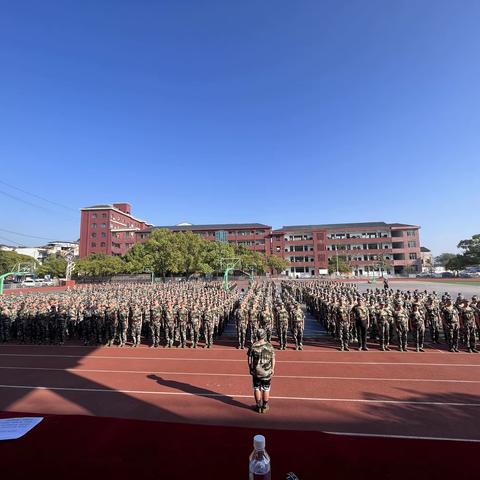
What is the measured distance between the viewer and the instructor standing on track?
19.4ft

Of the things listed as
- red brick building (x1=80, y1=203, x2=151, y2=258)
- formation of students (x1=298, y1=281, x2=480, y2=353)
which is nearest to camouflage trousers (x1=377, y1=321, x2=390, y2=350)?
formation of students (x1=298, y1=281, x2=480, y2=353)

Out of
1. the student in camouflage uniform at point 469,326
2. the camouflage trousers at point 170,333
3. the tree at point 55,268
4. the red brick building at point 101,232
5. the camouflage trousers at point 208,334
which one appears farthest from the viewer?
the red brick building at point 101,232

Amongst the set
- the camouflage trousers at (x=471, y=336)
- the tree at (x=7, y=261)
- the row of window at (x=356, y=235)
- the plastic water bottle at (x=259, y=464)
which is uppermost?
the row of window at (x=356, y=235)

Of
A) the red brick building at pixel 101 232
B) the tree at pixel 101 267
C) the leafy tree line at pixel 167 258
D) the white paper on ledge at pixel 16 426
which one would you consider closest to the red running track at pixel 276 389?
the white paper on ledge at pixel 16 426

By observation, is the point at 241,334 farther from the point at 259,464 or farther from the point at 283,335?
the point at 259,464

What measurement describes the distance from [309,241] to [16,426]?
79909mm

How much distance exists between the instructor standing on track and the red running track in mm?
278

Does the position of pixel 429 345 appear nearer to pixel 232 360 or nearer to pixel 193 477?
pixel 232 360

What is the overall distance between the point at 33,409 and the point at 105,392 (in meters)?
1.42

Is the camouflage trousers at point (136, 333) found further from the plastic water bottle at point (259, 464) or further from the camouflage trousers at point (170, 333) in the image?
the plastic water bottle at point (259, 464)

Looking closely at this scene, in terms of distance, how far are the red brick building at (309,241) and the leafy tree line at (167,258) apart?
19.6 m

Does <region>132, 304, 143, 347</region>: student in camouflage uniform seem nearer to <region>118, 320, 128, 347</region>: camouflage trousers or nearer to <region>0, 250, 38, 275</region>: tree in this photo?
<region>118, 320, 128, 347</region>: camouflage trousers

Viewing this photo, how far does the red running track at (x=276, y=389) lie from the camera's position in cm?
572

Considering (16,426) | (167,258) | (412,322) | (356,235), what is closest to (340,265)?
Answer: (356,235)
